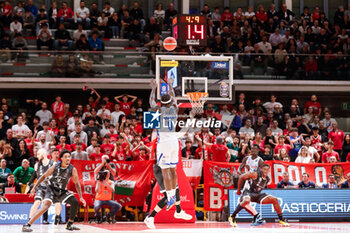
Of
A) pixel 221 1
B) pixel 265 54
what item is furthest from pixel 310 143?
pixel 221 1

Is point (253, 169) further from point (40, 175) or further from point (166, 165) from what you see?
point (40, 175)

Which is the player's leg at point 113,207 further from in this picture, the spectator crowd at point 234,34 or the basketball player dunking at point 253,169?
the spectator crowd at point 234,34

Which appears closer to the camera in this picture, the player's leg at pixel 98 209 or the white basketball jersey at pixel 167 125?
the white basketball jersey at pixel 167 125

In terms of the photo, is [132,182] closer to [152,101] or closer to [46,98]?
[152,101]

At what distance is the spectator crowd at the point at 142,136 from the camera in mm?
19188

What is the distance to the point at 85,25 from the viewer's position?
26922 mm

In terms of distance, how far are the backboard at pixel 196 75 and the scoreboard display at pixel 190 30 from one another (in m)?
0.57

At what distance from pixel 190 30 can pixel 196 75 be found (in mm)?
1296

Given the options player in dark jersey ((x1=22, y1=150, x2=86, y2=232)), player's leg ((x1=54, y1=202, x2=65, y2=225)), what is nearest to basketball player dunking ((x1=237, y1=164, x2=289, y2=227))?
player in dark jersey ((x1=22, y1=150, x2=86, y2=232))

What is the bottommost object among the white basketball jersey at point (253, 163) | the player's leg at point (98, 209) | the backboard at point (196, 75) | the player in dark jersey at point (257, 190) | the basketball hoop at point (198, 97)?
the player's leg at point (98, 209)

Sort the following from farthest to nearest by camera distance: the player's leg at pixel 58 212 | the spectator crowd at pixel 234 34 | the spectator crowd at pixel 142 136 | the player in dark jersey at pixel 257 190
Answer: the spectator crowd at pixel 234 34, the spectator crowd at pixel 142 136, the player's leg at pixel 58 212, the player in dark jersey at pixel 257 190

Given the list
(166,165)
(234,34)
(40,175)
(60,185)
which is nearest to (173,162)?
(166,165)

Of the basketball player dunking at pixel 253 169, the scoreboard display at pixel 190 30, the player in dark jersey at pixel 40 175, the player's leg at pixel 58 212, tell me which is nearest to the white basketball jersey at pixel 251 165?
the basketball player dunking at pixel 253 169

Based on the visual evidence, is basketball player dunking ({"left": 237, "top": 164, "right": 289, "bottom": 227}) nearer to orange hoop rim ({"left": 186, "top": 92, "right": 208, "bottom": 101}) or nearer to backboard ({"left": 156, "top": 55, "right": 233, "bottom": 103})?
orange hoop rim ({"left": 186, "top": 92, "right": 208, "bottom": 101})
